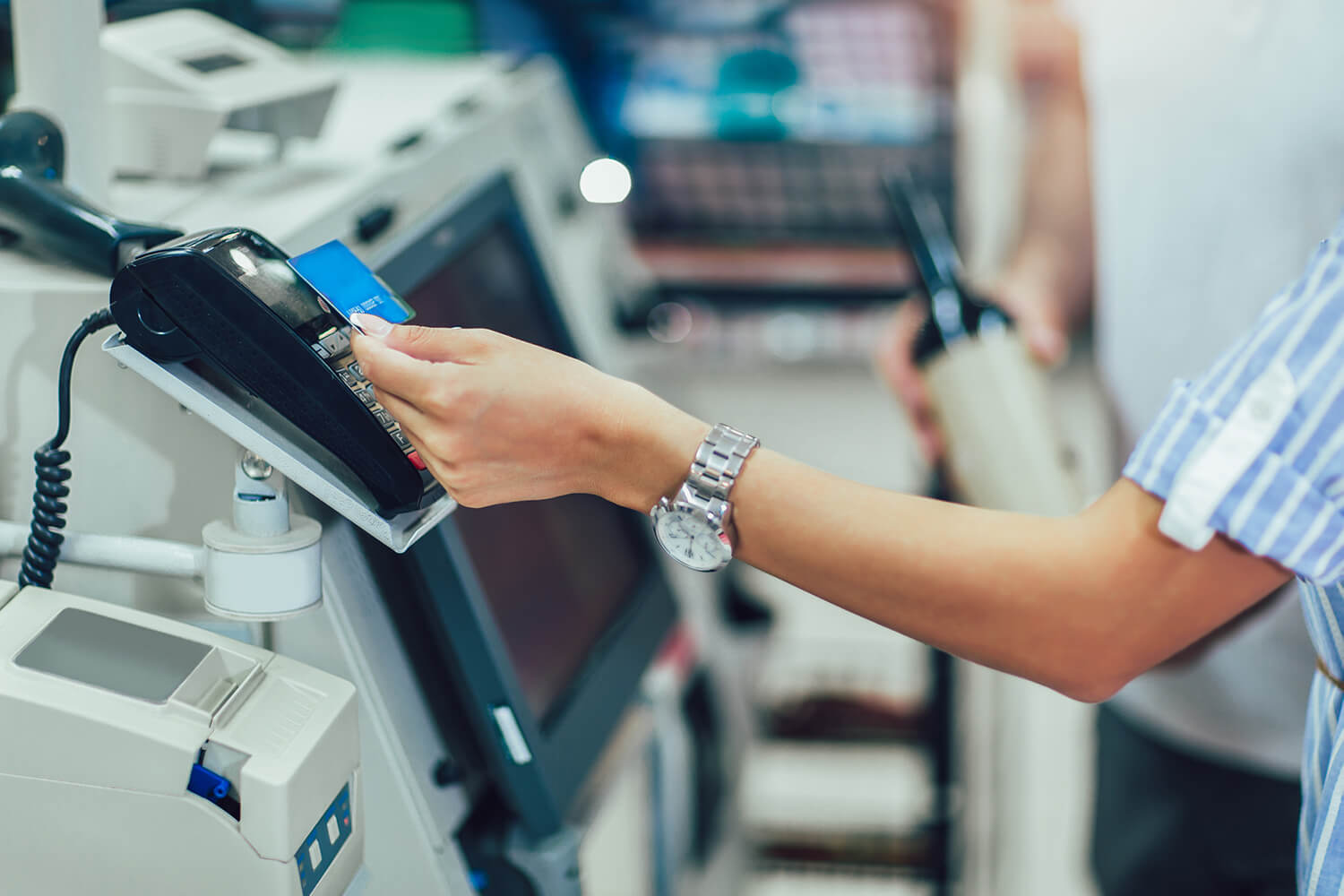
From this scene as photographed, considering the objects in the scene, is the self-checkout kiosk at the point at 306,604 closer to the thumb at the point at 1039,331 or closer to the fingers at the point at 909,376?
the fingers at the point at 909,376

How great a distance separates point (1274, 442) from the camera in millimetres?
637

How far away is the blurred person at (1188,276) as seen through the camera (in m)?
1.22

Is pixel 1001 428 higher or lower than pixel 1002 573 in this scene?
lower

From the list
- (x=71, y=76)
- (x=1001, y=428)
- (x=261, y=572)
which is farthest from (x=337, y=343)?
(x=1001, y=428)

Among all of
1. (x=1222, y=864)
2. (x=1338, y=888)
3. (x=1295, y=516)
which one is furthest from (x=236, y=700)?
(x=1222, y=864)

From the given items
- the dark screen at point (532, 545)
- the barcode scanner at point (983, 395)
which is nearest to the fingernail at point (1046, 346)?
the barcode scanner at point (983, 395)

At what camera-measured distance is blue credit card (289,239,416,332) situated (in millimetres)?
711

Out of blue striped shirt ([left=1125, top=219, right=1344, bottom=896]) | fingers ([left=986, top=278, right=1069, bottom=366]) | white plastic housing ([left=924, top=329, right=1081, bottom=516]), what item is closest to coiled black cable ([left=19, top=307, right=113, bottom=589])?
blue striped shirt ([left=1125, top=219, right=1344, bottom=896])

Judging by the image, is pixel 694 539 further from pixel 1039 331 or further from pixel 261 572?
pixel 1039 331

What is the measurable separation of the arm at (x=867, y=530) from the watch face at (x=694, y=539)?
0.02 meters

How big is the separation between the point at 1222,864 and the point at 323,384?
1.37 m

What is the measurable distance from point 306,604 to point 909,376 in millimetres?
900

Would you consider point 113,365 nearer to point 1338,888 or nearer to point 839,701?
point 1338,888

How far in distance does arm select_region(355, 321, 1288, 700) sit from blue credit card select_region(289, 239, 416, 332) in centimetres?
3
